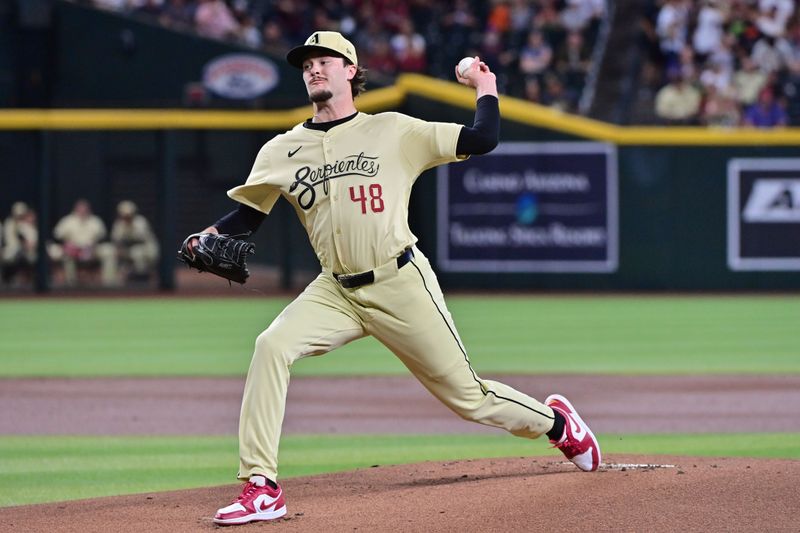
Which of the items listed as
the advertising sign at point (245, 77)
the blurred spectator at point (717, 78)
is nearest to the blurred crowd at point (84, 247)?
the advertising sign at point (245, 77)

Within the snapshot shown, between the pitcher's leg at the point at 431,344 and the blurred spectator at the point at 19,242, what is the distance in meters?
15.7

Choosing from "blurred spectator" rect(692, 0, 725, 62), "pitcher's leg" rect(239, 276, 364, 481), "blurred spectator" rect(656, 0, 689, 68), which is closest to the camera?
"pitcher's leg" rect(239, 276, 364, 481)

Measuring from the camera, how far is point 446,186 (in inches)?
825

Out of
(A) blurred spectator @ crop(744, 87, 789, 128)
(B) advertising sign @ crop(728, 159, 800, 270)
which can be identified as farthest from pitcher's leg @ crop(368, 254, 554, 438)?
(A) blurred spectator @ crop(744, 87, 789, 128)

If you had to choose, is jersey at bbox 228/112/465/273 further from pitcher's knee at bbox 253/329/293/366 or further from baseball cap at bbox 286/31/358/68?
pitcher's knee at bbox 253/329/293/366

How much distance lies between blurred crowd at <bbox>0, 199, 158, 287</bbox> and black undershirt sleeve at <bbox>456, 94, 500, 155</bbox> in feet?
51.9

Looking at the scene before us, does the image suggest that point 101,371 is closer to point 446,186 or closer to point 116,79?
point 446,186

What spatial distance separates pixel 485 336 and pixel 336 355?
187cm

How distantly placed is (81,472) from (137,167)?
48.0 ft

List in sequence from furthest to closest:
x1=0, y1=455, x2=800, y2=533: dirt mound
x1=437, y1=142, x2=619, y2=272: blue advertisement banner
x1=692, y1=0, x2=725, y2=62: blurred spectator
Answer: x1=692, y1=0, x2=725, y2=62: blurred spectator → x1=437, y1=142, x2=619, y2=272: blue advertisement banner → x1=0, y1=455, x2=800, y2=533: dirt mound

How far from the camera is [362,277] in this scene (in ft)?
18.7

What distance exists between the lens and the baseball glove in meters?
5.69

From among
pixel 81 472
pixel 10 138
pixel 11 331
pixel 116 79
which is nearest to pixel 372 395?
pixel 81 472

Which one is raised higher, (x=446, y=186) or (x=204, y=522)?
(x=446, y=186)
